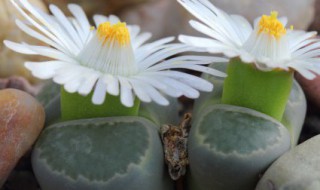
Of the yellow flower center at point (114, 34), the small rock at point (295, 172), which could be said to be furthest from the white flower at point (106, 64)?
the small rock at point (295, 172)

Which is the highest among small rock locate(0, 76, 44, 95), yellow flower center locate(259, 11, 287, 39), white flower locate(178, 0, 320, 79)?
yellow flower center locate(259, 11, 287, 39)

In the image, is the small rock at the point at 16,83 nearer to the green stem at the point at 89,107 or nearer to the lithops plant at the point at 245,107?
the green stem at the point at 89,107

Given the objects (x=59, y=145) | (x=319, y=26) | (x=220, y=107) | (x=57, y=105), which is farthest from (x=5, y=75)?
(x=319, y=26)

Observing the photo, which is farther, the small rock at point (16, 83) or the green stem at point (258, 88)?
the small rock at point (16, 83)

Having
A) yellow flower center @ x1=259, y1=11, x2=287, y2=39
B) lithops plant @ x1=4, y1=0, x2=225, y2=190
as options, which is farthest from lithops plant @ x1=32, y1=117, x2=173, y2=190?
yellow flower center @ x1=259, y1=11, x2=287, y2=39

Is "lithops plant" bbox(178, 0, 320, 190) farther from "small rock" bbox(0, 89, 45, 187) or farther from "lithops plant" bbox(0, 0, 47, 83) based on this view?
"lithops plant" bbox(0, 0, 47, 83)

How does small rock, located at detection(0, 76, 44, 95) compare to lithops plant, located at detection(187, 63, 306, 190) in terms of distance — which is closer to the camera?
lithops plant, located at detection(187, 63, 306, 190)

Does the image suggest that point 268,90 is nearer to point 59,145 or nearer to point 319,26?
point 59,145
